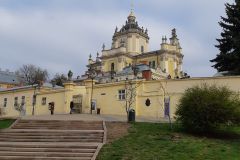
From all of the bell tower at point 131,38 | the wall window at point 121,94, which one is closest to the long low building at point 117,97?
the wall window at point 121,94

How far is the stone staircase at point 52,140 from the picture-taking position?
1777cm

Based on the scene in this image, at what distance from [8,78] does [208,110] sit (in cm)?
7538

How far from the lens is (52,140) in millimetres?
21203

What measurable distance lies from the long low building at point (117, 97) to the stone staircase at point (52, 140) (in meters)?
8.88

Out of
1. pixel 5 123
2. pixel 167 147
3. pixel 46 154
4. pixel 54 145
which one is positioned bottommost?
pixel 46 154

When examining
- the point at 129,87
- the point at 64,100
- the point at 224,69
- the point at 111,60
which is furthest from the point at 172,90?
A: the point at 111,60

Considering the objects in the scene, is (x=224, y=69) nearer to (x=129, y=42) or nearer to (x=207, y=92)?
(x=207, y=92)

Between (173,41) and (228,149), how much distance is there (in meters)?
73.1

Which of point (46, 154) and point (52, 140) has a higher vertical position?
point (52, 140)

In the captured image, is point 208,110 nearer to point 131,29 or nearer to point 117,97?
point 117,97

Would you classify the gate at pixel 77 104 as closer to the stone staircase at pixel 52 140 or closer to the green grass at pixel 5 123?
the green grass at pixel 5 123

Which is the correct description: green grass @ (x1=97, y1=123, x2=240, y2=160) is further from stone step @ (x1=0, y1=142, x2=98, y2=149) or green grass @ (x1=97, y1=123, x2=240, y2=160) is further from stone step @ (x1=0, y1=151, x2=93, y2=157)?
stone step @ (x1=0, y1=142, x2=98, y2=149)

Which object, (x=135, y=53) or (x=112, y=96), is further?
(x=135, y=53)

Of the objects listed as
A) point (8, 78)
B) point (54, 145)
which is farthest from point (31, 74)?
point (54, 145)
